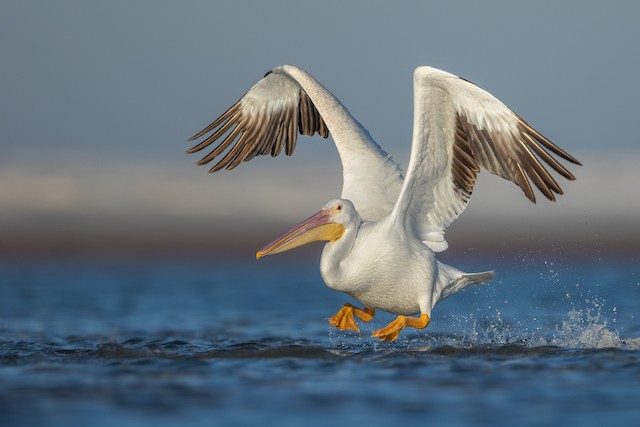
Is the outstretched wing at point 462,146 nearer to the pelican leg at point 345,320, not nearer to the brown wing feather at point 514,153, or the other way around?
the brown wing feather at point 514,153

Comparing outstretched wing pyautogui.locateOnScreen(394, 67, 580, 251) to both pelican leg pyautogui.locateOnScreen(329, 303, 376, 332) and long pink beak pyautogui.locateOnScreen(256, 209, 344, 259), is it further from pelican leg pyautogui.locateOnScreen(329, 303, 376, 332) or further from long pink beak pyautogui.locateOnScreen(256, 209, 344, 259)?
pelican leg pyautogui.locateOnScreen(329, 303, 376, 332)

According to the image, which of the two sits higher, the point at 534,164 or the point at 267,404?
the point at 534,164

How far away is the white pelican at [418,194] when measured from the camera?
930cm

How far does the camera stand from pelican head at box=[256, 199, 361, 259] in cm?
962

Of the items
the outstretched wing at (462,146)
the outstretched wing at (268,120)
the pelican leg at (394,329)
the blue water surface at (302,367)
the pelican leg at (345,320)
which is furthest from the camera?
the outstretched wing at (268,120)

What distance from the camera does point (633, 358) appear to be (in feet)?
30.6

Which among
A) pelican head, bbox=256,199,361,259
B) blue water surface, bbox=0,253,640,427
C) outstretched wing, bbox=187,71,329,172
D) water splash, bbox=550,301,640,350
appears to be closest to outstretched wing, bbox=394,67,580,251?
pelican head, bbox=256,199,361,259

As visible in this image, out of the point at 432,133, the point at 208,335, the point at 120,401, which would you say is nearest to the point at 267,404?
the point at 120,401

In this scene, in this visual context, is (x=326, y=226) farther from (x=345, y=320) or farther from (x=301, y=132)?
(x=301, y=132)

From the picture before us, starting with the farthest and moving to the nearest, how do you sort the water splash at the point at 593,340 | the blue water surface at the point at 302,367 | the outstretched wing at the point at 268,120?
1. the outstretched wing at the point at 268,120
2. the water splash at the point at 593,340
3. the blue water surface at the point at 302,367

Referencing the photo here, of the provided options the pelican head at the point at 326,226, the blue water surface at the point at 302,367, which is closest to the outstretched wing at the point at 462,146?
the pelican head at the point at 326,226

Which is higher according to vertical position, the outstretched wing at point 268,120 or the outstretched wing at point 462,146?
the outstretched wing at point 268,120

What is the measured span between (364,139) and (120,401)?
404cm

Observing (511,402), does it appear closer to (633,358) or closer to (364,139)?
(633,358)
